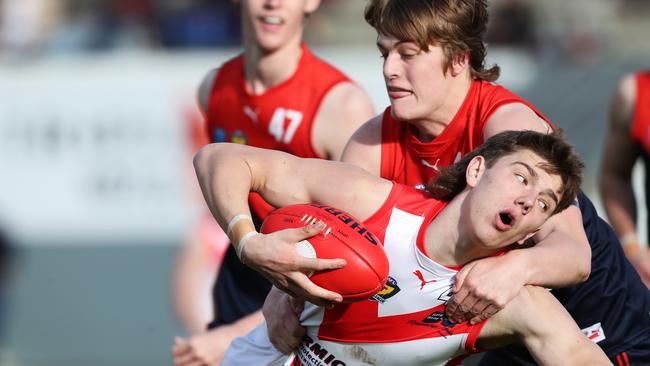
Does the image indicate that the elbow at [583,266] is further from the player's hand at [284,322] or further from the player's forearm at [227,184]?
the player's forearm at [227,184]

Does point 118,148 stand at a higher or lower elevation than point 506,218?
lower

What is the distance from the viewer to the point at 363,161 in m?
4.33

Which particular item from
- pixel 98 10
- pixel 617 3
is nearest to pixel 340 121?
pixel 98 10

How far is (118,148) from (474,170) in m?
6.26

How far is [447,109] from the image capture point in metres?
4.19

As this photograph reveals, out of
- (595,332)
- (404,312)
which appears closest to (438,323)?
(404,312)

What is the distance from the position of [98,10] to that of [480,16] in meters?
7.74

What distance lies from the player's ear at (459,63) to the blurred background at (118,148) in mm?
4902

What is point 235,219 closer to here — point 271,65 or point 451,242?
point 451,242

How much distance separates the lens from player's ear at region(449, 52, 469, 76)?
4.14 meters

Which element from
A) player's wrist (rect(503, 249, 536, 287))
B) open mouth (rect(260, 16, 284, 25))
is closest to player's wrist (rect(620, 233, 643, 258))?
open mouth (rect(260, 16, 284, 25))

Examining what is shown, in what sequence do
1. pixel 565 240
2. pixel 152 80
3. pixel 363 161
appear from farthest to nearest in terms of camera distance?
pixel 152 80
pixel 363 161
pixel 565 240

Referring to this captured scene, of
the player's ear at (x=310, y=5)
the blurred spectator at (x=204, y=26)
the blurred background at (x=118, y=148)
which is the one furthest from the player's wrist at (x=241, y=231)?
the blurred spectator at (x=204, y=26)

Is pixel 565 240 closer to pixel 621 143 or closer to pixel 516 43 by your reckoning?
pixel 621 143
